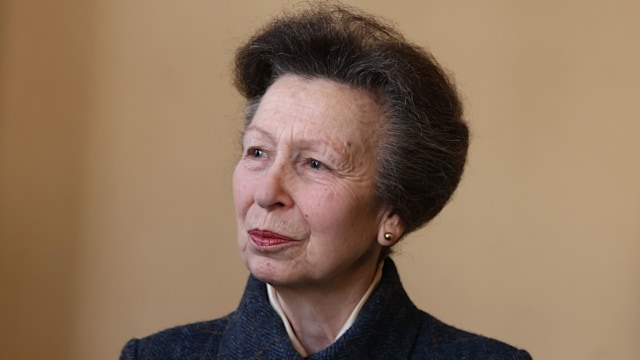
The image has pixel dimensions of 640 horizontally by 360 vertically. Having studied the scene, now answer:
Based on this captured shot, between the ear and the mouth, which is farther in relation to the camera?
the ear

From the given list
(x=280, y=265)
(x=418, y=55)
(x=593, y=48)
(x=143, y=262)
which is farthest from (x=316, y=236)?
(x=593, y=48)

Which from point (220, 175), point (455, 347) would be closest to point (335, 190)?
point (455, 347)

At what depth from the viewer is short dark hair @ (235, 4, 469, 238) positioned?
4.19 ft

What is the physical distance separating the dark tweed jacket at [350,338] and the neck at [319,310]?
0.09 ft

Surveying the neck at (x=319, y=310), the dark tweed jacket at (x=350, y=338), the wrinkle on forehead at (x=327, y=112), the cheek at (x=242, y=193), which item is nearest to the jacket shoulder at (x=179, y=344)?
the dark tweed jacket at (x=350, y=338)

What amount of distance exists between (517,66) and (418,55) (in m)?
0.89

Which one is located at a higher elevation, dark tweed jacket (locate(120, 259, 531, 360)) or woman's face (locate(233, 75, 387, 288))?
woman's face (locate(233, 75, 387, 288))

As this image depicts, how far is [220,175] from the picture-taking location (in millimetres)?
2018

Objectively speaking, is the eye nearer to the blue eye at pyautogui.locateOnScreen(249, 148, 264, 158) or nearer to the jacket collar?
the blue eye at pyautogui.locateOnScreen(249, 148, 264, 158)

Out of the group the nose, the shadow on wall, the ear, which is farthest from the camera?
the shadow on wall

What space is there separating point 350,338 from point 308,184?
238mm

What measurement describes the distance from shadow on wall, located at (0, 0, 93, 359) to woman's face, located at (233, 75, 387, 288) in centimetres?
76

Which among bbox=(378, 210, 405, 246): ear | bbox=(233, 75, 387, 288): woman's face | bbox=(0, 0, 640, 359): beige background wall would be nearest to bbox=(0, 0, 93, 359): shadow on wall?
bbox=(0, 0, 640, 359): beige background wall

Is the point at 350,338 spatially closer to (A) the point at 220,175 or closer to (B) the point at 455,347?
(B) the point at 455,347
